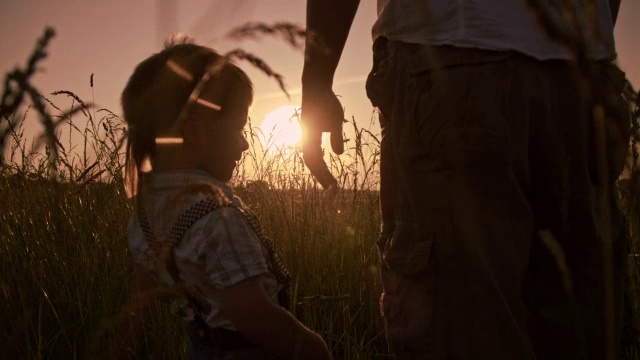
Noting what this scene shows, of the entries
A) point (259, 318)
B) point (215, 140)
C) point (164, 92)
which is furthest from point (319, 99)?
point (259, 318)

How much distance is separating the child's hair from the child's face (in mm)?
23

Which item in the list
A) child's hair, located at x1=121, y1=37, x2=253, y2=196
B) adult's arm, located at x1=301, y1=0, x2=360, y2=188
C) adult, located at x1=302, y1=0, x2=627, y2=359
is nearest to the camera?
adult, located at x1=302, y1=0, x2=627, y2=359

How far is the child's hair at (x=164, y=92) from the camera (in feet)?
4.74

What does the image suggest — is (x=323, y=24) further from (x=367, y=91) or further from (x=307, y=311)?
(x=307, y=311)

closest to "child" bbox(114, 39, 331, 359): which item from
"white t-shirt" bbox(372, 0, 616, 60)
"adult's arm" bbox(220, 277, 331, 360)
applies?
"adult's arm" bbox(220, 277, 331, 360)

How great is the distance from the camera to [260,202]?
3305 mm

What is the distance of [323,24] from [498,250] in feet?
2.41

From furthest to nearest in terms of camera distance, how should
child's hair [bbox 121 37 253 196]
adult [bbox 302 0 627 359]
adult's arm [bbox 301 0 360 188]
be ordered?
adult's arm [bbox 301 0 360 188] < child's hair [bbox 121 37 253 196] < adult [bbox 302 0 627 359]

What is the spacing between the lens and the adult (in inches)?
49.3

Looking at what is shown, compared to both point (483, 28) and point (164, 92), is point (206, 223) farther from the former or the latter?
point (483, 28)

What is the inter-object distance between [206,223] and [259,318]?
24cm

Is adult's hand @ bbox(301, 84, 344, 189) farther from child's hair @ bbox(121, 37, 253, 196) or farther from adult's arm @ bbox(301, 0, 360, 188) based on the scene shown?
Answer: child's hair @ bbox(121, 37, 253, 196)

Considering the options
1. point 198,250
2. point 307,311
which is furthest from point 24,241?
point 198,250

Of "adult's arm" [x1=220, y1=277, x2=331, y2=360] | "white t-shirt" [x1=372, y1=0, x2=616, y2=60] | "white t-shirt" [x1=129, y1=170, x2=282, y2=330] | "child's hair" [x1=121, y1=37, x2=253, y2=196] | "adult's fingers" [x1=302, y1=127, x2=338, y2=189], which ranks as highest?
"white t-shirt" [x1=372, y1=0, x2=616, y2=60]
